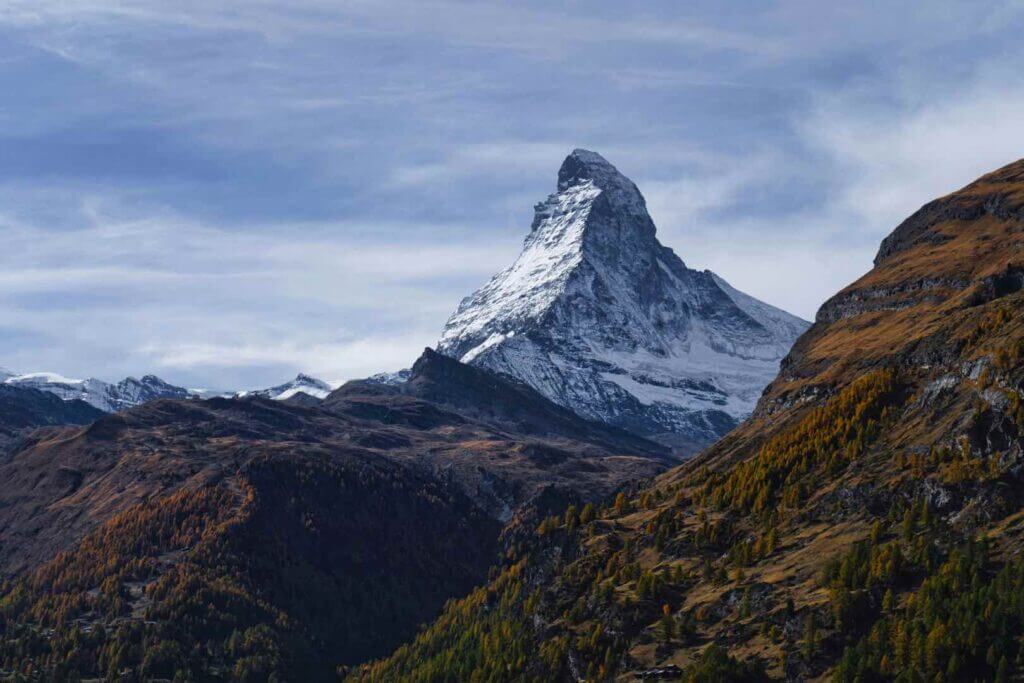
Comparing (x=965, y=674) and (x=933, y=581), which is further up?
(x=933, y=581)

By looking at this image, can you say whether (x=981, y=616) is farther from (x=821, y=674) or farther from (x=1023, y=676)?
(x=821, y=674)

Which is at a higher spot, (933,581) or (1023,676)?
(933,581)

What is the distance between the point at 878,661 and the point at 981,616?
1670 centimetres

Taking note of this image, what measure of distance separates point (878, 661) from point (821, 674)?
10393mm

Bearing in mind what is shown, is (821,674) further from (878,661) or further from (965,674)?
(965,674)

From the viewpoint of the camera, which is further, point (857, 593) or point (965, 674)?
point (857, 593)

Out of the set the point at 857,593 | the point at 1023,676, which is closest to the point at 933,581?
the point at 857,593

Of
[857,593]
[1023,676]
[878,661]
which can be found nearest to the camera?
[1023,676]

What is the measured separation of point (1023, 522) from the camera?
19638 centimetres

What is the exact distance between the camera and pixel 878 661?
186 m

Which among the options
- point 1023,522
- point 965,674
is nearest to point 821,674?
point 965,674

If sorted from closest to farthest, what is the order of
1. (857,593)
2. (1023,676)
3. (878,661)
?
(1023,676) → (878,661) → (857,593)

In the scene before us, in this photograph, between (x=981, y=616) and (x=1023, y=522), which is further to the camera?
(x=1023, y=522)

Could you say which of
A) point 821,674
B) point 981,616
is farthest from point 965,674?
point 821,674
